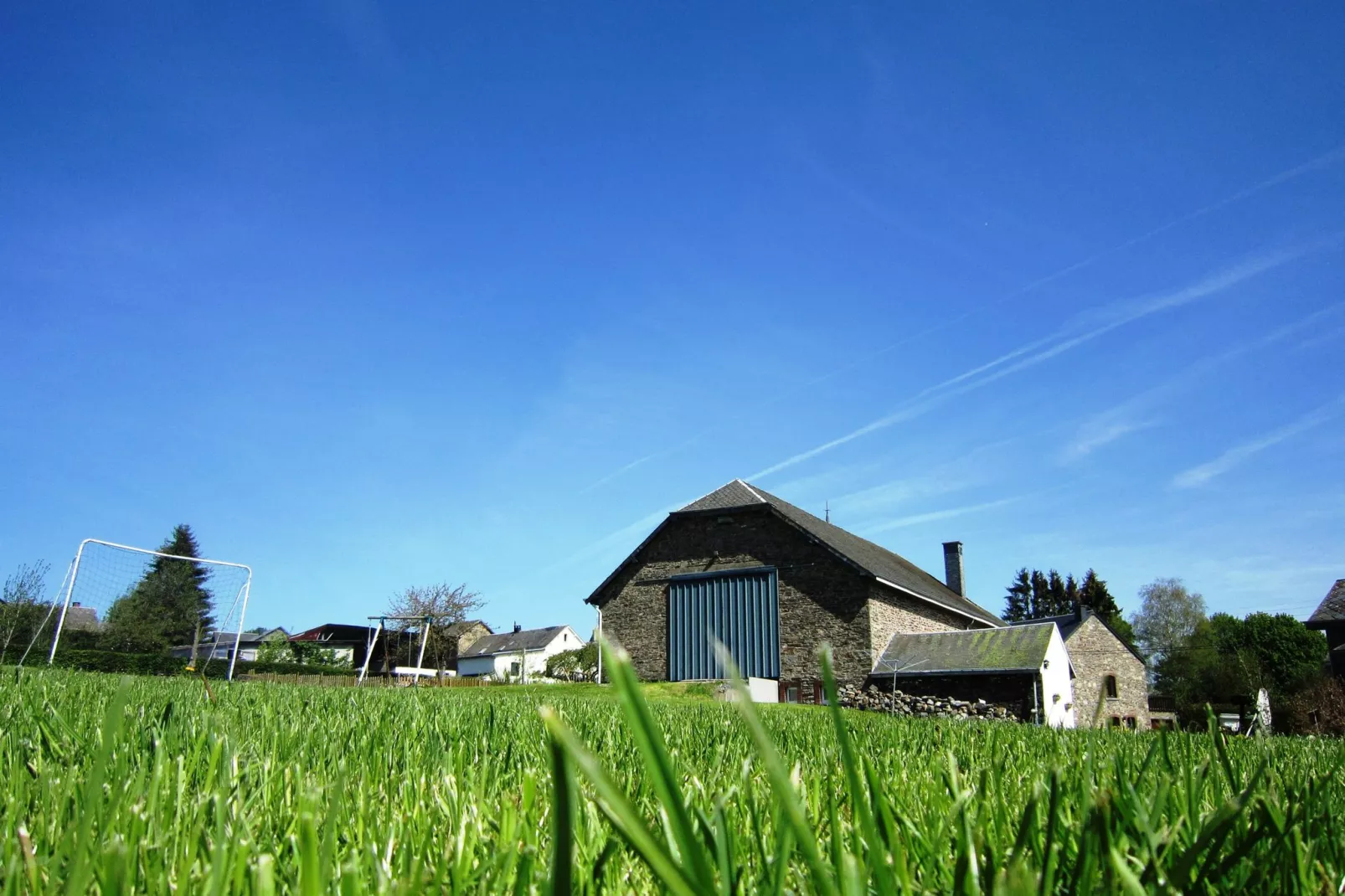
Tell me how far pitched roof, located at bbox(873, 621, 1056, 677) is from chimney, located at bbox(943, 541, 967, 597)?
47.5 feet

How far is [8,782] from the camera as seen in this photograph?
1628 millimetres

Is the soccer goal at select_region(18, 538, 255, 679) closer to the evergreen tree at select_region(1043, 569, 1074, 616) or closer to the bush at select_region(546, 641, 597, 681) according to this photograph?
the bush at select_region(546, 641, 597, 681)

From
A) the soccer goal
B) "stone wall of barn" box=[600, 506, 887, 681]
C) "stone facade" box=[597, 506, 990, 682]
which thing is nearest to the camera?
the soccer goal

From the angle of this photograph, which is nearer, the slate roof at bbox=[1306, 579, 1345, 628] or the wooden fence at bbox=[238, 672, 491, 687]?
the wooden fence at bbox=[238, 672, 491, 687]

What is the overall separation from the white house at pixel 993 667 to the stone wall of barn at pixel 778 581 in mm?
1208

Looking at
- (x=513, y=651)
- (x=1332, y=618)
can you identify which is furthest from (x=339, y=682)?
(x=1332, y=618)

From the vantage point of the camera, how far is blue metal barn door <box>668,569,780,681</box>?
84.3ft

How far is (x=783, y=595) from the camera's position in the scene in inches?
1016

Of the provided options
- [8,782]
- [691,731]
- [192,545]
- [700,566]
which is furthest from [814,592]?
[192,545]

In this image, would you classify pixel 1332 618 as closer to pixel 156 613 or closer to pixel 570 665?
pixel 570 665

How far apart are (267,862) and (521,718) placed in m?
3.46

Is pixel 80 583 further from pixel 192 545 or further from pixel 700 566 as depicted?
pixel 192 545

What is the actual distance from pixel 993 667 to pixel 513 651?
50.5m

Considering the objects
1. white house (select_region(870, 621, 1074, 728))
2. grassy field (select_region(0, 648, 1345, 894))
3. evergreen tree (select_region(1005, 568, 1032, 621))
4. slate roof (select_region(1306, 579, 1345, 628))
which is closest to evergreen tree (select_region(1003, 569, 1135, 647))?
evergreen tree (select_region(1005, 568, 1032, 621))
